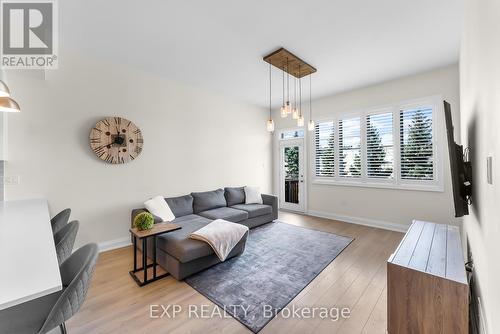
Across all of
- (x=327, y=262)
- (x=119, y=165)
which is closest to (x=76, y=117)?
(x=119, y=165)

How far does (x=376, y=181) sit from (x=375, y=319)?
10.6 ft

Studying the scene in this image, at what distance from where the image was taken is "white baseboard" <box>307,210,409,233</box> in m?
4.11

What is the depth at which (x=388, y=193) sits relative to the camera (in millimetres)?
4258

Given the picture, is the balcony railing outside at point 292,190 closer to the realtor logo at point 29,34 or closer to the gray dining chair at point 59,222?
the gray dining chair at point 59,222

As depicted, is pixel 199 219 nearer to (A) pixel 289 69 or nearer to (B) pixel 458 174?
(A) pixel 289 69

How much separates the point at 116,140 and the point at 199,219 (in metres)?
1.94

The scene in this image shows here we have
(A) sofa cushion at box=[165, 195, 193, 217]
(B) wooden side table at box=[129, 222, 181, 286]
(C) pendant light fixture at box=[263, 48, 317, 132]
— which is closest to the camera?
(B) wooden side table at box=[129, 222, 181, 286]

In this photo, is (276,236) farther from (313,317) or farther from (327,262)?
(313,317)

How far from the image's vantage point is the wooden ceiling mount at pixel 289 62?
3.08m

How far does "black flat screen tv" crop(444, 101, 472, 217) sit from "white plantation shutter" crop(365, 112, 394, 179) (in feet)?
9.40

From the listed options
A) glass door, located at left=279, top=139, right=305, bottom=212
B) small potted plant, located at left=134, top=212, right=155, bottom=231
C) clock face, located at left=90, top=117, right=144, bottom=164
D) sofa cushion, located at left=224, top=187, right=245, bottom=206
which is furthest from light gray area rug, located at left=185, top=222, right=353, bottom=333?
clock face, located at left=90, top=117, right=144, bottom=164

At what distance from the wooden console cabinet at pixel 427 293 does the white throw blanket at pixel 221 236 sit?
1817 mm

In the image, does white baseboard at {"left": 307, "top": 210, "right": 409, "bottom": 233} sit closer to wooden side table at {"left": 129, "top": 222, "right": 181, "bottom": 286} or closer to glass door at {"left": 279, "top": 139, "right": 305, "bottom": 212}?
glass door at {"left": 279, "top": 139, "right": 305, "bottom": 212}

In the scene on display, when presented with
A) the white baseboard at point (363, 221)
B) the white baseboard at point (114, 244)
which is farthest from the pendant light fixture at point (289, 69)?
the white baseboard at point (114, 244)
